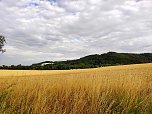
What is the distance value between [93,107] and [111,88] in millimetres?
1258

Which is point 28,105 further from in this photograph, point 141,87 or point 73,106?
point 141,87

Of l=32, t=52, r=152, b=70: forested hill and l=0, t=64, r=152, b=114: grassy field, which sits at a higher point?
l=32, t=52, r=152, b=70: forested hill

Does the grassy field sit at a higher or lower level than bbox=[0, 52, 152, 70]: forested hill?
lower

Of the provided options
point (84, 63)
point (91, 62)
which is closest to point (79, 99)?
point (84, 63)

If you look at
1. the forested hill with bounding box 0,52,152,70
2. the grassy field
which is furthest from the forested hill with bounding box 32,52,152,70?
Answer: the grassy field

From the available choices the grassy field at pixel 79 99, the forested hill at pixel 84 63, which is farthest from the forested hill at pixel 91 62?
the grassy field at pixel 79 99

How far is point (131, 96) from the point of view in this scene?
6.36 meters

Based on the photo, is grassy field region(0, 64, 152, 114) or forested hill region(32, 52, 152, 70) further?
forested hill region(32, 52, 152, 70)

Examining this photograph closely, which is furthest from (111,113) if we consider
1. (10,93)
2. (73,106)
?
(10,93)

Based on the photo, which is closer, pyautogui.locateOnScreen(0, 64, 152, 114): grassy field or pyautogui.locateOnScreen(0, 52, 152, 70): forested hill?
pyautogui.locateOnScreen(0, 64, 152, 114): grassy field

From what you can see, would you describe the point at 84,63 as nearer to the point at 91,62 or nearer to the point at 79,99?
the point at 91,62

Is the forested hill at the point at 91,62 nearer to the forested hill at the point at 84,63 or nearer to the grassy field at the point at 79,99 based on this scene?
the forested hill at the point at 84,63

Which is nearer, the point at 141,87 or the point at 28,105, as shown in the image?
the point at 28,105

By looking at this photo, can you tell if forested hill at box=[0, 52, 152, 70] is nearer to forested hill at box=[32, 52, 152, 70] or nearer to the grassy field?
forested hill at box=[32, 52, 152, 70]
